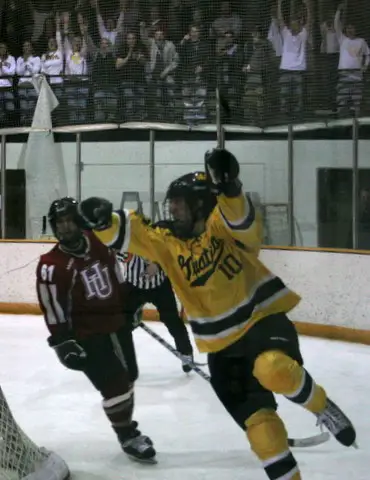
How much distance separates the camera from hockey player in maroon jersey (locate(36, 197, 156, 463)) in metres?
1.33

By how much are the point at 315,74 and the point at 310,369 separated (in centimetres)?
60

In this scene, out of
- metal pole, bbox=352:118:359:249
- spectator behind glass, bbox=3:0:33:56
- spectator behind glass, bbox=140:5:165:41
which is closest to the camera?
metal pole, bbox=352:118:359:249

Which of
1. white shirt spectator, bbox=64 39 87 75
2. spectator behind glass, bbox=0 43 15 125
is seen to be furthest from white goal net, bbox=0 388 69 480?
white shirt spectator, bbox=64 39 87 75

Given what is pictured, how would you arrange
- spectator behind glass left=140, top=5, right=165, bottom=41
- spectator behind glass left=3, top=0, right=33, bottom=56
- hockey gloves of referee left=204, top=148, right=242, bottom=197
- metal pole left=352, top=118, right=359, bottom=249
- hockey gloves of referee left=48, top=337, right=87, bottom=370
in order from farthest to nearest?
spectator behind glass left=3, top=0, right=33, bottom=56, spectator behind glass left=140, top=5, right=165, bottom=41, hockey gloves of referee left=48, top=337, right=87, bottom=370, metal pole left=352, top=118, right=359, bottom=249, hockey gloves of referee left=204, top=148, right=242, bottom=197

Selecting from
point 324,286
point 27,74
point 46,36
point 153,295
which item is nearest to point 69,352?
point 153,295

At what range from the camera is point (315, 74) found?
4.50 ft

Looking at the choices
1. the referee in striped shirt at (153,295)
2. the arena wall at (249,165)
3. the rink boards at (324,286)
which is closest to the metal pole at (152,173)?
the arena wall at (249,165)

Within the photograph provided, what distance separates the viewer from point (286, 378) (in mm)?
1215

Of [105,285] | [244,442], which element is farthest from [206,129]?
[244,442]

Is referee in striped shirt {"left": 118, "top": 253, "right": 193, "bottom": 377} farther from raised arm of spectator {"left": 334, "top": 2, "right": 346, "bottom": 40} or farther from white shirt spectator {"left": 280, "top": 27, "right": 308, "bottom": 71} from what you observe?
raised arm of spectator {"left": 334, "top": 2, "right": 346, "bottom": 40}

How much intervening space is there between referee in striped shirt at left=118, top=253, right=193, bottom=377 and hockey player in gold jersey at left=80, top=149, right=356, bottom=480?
0.16 feet

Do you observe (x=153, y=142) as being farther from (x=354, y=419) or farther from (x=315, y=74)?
(x=354, y=419)

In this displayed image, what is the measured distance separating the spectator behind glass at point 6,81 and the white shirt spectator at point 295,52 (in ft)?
2.05

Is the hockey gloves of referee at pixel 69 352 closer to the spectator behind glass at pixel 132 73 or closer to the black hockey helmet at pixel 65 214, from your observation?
the black hockey helmet at pixel 65 214
